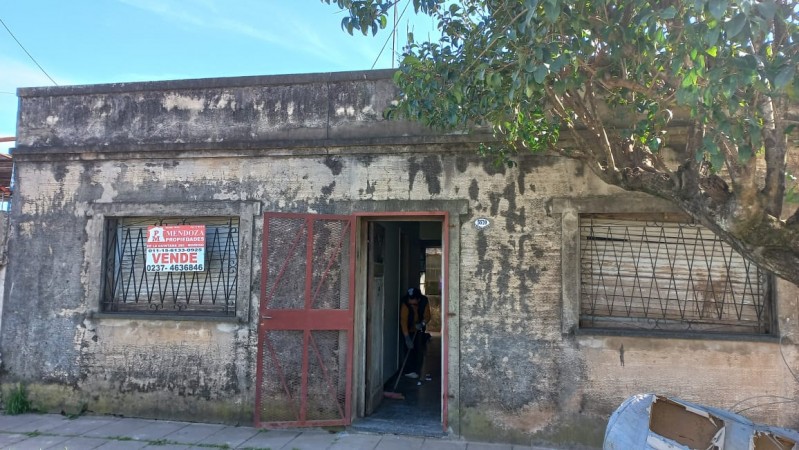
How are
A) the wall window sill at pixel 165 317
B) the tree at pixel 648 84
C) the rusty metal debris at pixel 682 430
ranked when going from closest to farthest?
the tree at pixel 648 84, the rusty metal debris at pixel 682 430, the wall window sill at pixel 165 317

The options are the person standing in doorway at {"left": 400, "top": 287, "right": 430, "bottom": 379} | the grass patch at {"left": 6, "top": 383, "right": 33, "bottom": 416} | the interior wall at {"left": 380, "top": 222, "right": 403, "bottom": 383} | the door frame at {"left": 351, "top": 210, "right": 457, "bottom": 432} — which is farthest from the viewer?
the person standing in doorway at {"left": 400, "top": 287, "right": 430, "bottom": 379}

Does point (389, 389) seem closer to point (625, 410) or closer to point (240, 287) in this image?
point (240, 287)

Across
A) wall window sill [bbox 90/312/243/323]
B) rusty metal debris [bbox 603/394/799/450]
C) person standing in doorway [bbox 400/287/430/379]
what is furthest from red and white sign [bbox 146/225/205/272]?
rusty metal debris [bbox 603/394/799/450]

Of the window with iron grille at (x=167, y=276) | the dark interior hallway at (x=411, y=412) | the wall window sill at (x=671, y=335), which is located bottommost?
the dark interior hallway at (x=411, y=412)

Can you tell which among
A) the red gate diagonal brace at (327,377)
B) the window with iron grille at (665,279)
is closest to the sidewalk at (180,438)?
the red gate diagonal brace at (327,377)

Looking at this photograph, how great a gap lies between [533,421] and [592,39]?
12.5 feet

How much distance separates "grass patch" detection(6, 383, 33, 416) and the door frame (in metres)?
4.14

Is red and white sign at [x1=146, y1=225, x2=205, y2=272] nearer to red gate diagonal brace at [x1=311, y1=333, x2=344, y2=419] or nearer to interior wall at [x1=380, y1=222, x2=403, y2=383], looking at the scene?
red gate diagonal brace at [x1=311, y1=333, x2=344, y2=419]

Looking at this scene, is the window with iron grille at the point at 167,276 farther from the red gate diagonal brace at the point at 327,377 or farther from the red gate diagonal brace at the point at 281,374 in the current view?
the red gate diagonal brace at the point at 327,377

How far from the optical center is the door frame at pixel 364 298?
5.67m

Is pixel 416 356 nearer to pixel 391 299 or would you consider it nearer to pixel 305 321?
pixel 391 299

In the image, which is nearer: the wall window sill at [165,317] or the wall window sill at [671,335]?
the wall window sill at [671,335]

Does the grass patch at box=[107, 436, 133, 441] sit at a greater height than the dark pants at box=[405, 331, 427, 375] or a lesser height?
lesser

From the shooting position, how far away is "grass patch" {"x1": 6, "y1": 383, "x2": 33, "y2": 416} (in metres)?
6.32
